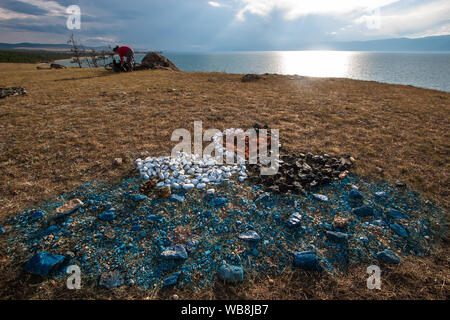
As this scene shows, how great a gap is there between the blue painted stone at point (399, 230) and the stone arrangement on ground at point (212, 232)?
2cm

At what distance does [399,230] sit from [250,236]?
2.85 metres

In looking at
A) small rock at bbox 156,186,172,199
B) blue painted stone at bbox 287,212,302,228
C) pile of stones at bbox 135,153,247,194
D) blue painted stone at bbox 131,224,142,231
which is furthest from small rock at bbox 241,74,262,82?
blue painted stone at bbox 131,224,142,231

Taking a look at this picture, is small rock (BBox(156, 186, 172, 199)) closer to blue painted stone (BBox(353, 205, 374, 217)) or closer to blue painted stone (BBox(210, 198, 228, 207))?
blue painted stone (BBox(210, 198, 228, 207))

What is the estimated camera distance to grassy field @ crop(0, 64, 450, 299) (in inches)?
120

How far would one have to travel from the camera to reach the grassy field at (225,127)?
3059 millimetres

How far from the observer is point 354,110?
427 inches

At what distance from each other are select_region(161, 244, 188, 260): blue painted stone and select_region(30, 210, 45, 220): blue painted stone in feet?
8.59

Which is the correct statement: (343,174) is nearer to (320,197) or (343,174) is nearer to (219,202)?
(320,197)

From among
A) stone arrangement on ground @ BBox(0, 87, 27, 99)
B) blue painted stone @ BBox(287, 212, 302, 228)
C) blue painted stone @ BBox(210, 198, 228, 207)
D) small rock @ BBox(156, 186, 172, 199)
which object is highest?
stone arrangement on ground @ BBox(0, 87, 27, 99)

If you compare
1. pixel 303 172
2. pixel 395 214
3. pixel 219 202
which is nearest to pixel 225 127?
pixel 303 172

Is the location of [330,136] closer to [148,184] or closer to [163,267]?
[148,184]
